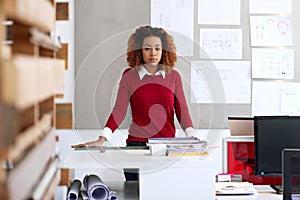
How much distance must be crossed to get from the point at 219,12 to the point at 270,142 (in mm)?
2239

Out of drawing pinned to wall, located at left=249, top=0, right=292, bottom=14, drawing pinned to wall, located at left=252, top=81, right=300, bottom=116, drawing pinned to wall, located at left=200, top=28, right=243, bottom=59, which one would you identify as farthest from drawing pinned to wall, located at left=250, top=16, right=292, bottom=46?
drawing pinned to wall, located at left=252, top=81, right=300, bottom=116

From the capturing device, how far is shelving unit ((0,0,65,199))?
58 centimetres

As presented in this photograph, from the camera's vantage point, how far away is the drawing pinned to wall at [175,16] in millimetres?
4941

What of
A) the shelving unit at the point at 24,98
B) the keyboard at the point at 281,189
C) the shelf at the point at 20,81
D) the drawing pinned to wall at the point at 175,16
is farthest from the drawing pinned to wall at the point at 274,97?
the shelf at the point at 20,81

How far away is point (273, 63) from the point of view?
507 centimetres

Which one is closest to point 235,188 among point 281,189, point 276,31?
Answer: point 281,189

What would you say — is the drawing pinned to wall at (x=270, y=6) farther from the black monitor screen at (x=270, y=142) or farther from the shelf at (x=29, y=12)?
the shelf at (x=29, y=12)

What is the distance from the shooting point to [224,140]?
3225 mm

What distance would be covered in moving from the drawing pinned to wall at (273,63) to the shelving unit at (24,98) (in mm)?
4074

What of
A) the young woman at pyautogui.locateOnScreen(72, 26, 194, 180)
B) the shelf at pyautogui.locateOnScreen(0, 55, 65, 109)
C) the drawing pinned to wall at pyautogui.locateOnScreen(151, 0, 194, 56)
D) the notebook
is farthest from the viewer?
the drawing pinned to wall at pyautogui.locateOnScreen(151, 0, 194, 56)

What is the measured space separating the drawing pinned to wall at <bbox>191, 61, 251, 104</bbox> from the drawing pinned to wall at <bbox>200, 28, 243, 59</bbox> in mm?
67

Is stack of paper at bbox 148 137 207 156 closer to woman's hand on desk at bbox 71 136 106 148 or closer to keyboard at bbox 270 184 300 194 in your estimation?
woman's hand on desk at bbox 71 136 106 148

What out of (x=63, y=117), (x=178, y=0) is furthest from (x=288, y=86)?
(x=63, y=117)

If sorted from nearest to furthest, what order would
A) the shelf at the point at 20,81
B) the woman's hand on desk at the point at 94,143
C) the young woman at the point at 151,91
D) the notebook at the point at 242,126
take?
the shelf at the point at 20,81, the woman's hand on desk at the point at 94,143, the notebook at the point at 242,126, the young woman at the point at 151,91
